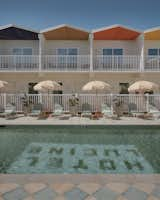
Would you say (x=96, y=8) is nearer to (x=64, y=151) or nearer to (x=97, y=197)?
(x=64, y=151)

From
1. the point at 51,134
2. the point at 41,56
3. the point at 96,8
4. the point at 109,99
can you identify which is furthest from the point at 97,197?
the point at 41,56

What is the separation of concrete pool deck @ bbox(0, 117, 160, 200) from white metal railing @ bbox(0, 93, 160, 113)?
9878mm

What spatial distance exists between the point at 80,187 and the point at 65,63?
12.9 m

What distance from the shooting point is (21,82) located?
644 inches

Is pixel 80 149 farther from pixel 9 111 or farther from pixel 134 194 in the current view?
pixel 9 111

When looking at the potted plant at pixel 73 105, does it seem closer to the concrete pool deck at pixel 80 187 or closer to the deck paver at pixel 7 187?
the concrete pool deck at pixel 80 187

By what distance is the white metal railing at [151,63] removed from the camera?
15.0m

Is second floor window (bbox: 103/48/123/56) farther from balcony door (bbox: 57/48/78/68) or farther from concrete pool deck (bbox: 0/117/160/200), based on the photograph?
concrete pool deck (bbox: 0/117/160/200)

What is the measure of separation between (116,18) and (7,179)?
15.4 metres

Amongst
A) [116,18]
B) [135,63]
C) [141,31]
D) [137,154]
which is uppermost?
[116,18]

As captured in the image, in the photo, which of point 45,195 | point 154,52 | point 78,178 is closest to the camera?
point 45,195

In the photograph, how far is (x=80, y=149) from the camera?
6.60 m

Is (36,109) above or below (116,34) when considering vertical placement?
below

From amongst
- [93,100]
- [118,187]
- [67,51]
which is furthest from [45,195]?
[67,51]
